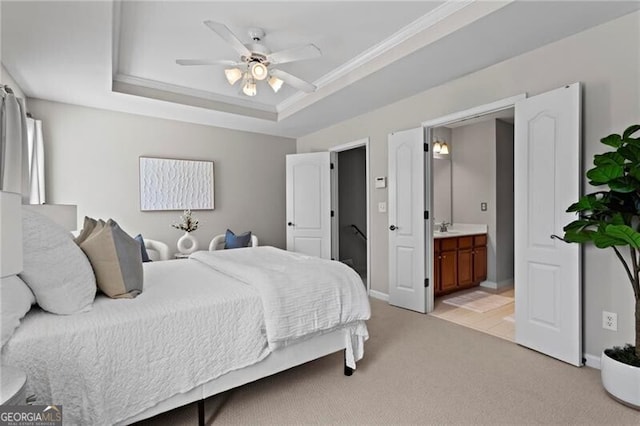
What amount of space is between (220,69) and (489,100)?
2.80m

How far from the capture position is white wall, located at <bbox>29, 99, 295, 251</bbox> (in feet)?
13.0

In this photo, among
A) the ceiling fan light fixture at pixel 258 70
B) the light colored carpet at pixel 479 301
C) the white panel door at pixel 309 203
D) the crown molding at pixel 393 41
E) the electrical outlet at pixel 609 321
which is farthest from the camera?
the white panel door at pixel 309 203

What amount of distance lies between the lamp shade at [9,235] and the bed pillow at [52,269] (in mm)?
518

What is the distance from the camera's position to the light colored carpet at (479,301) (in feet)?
12.9

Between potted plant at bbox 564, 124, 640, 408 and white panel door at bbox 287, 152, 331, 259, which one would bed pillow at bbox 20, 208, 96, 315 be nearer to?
potted plant at bbox 564, 124, 640, 408

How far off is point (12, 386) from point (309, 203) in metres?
4.36

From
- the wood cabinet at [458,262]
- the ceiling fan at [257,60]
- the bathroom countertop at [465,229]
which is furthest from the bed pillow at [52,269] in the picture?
the bathroom countertop at [465,229]

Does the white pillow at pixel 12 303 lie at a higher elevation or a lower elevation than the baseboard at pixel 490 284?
higher

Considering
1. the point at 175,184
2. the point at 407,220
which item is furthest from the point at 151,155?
the point at 407,220

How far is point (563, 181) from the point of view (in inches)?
98.9

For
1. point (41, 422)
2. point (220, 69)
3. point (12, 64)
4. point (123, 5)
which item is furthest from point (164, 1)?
point (41, 422)

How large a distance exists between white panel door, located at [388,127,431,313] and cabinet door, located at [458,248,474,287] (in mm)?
1064

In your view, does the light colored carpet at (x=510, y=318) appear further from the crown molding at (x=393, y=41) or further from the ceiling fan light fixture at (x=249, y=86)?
the ceiling fan light fixture at (x=249, y=86)

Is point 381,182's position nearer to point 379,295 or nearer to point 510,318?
point 379,295
